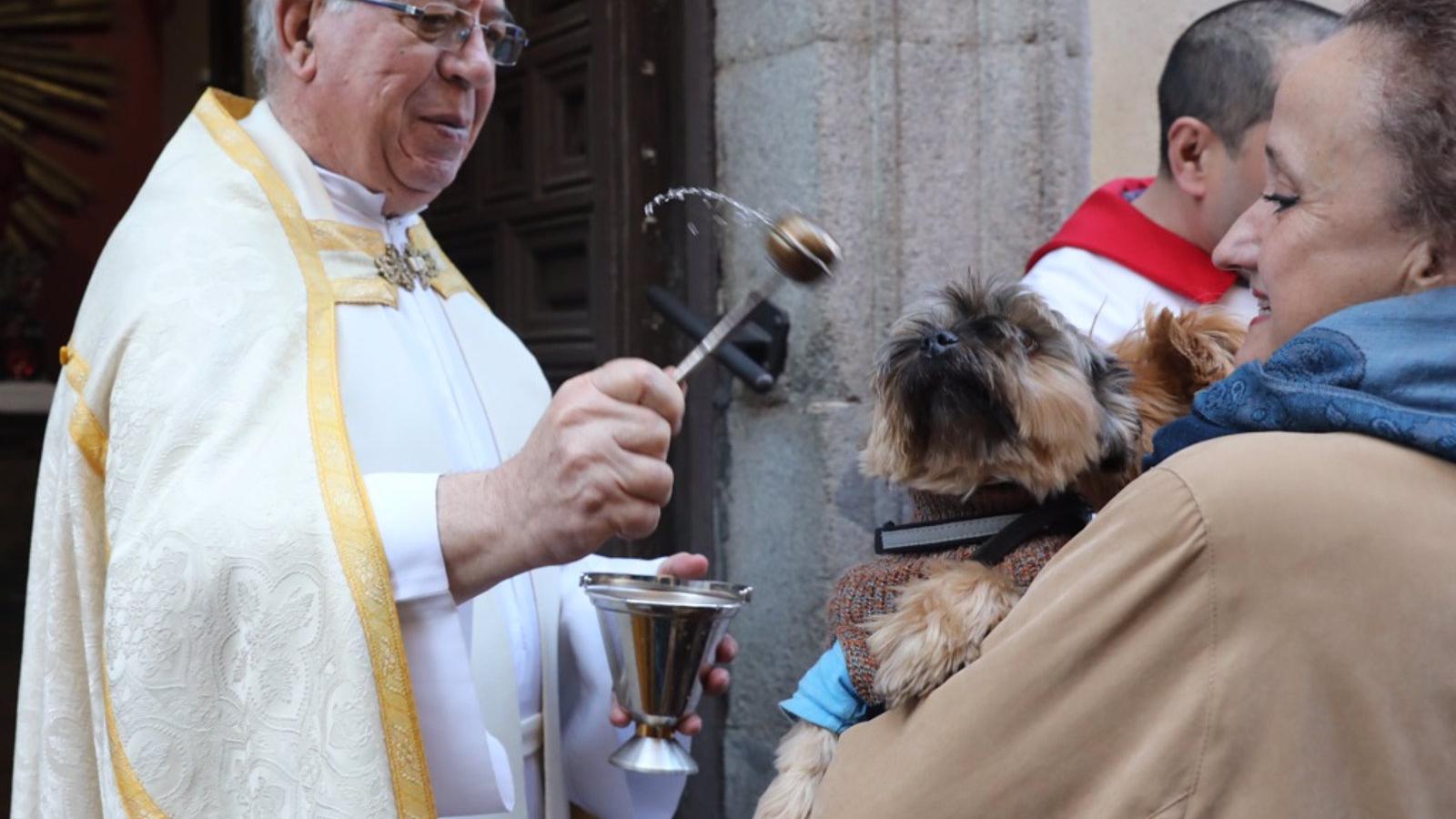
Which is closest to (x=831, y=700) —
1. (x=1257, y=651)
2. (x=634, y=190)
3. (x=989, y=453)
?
(x=989, y=453)

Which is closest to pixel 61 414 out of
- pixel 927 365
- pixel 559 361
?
pixel 927 365

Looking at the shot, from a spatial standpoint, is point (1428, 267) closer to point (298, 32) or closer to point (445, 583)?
point (445, 583)

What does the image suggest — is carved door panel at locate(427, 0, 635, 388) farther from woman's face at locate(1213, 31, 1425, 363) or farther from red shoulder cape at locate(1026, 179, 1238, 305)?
woman's face at locate(1213, 31, 1425, 363)

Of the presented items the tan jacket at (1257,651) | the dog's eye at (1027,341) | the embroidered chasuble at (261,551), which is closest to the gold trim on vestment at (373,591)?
the embroidered chasuble at (261,551)

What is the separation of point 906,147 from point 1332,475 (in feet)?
6.26

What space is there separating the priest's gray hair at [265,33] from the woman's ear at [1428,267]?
140 cm

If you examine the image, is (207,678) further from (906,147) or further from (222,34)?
(222,34)

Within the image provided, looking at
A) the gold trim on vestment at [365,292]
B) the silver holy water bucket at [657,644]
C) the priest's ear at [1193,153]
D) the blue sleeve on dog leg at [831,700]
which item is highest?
the priest's ear at [1193,153]

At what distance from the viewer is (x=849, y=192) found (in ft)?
10.2

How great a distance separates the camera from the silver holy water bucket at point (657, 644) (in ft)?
5.76

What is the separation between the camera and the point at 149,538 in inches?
66.2

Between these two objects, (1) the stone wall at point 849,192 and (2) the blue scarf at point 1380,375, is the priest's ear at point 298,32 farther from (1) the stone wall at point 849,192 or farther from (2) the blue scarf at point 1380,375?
(2) the blue scarf at point 1380,375

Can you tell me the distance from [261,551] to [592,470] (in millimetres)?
411

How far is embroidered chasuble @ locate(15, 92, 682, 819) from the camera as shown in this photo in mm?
1683
